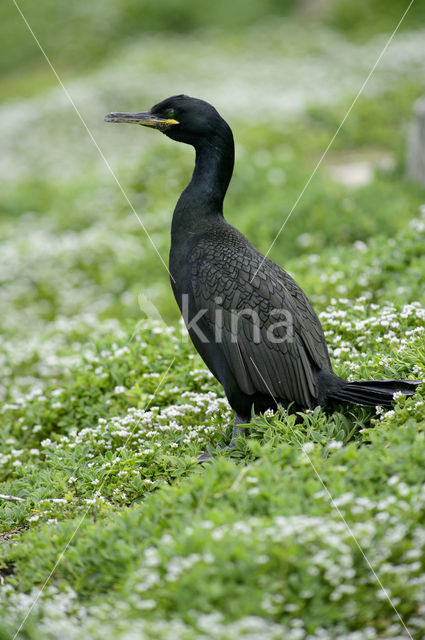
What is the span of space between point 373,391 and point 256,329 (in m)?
0.70

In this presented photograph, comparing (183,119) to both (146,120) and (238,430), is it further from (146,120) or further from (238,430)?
(238,430)

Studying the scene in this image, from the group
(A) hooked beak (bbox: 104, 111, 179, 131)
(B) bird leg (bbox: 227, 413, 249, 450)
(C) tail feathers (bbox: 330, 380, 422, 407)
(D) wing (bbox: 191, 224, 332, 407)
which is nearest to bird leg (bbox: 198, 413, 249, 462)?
(B) bird leg (bbox: 227, 413, 249, 450)

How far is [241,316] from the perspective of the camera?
3.93 meters

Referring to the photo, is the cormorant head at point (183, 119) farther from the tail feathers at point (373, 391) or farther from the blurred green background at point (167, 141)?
the blurred green background at point (167, 141)

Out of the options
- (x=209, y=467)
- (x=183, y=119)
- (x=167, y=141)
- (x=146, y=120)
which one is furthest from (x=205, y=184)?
(x=167, y=141)


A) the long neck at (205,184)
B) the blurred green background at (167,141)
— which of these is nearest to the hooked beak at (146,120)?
the long neck at (205,184)

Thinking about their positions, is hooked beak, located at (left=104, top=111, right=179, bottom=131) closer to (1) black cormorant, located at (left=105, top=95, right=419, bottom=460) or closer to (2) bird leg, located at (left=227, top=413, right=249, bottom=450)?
(1) black cormorant, located at (left=105, top=95, right=419, bottom=460)

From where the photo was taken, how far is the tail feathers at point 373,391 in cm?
375

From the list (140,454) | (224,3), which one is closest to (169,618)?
(140,454)

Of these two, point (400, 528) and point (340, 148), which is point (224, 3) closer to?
point (340, 148)

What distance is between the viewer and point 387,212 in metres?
8.38

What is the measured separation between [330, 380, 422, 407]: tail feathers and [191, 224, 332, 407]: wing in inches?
6.6

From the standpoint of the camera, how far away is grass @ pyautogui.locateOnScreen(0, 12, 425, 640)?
2.68 metres

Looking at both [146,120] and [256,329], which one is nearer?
[256,329]
